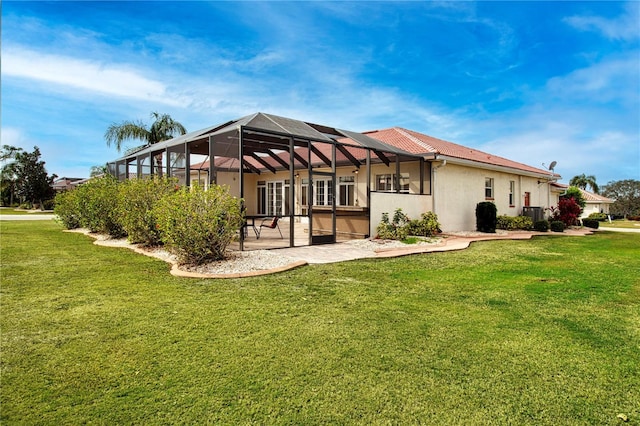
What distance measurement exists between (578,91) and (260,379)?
23378 millimetres

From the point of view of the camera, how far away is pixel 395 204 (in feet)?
42.5

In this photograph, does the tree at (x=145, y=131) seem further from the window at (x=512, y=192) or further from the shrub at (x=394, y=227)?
the window at (x=512, y=192)

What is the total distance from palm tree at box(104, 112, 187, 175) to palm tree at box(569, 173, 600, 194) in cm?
6678

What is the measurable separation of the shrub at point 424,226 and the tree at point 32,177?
4021 centimetres

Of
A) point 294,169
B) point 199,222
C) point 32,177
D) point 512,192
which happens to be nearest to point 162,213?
point 199,222

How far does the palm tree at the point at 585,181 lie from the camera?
2464 inches

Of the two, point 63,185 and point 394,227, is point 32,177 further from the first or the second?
point 394,227

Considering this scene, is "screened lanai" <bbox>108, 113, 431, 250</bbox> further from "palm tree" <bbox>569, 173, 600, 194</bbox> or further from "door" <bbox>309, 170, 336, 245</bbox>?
"palm tree" <bbox>569, 173, 600, 194</bbox>

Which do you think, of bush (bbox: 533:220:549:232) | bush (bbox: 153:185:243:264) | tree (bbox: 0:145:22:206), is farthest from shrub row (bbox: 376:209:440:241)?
tree (bbox: 0:145:22:206)

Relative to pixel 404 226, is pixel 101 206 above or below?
above

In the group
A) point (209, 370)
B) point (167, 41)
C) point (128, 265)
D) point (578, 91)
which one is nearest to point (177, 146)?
point (167, 41)

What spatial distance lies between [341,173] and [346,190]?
0.84 metres

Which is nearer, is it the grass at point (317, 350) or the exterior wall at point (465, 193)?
the grass at point (317, 350)

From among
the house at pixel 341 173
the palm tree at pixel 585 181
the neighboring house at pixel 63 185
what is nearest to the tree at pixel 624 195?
the palm tree at pixel 585 181
